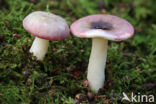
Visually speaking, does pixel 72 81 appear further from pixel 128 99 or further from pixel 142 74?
pixel 142 74

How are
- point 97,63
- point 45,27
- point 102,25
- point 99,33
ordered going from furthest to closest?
point 97,63 → point 102,25 → point 45,27 → point 99,33

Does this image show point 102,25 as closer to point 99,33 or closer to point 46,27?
point 99,33

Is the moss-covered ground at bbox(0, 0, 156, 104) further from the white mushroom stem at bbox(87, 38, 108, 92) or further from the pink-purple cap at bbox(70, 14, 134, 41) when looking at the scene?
the pink-purple cap at bbox(70, 14, 134, 41)

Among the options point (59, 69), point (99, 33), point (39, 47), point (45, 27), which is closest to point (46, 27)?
point (45, 27)

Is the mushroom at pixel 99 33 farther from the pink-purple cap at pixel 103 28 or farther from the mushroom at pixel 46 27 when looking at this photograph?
the mushroom at pixel 46 27

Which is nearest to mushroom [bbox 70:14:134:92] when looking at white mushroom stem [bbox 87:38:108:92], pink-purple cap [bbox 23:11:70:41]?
white mushroom stem [bbox 87:38:108:92]
